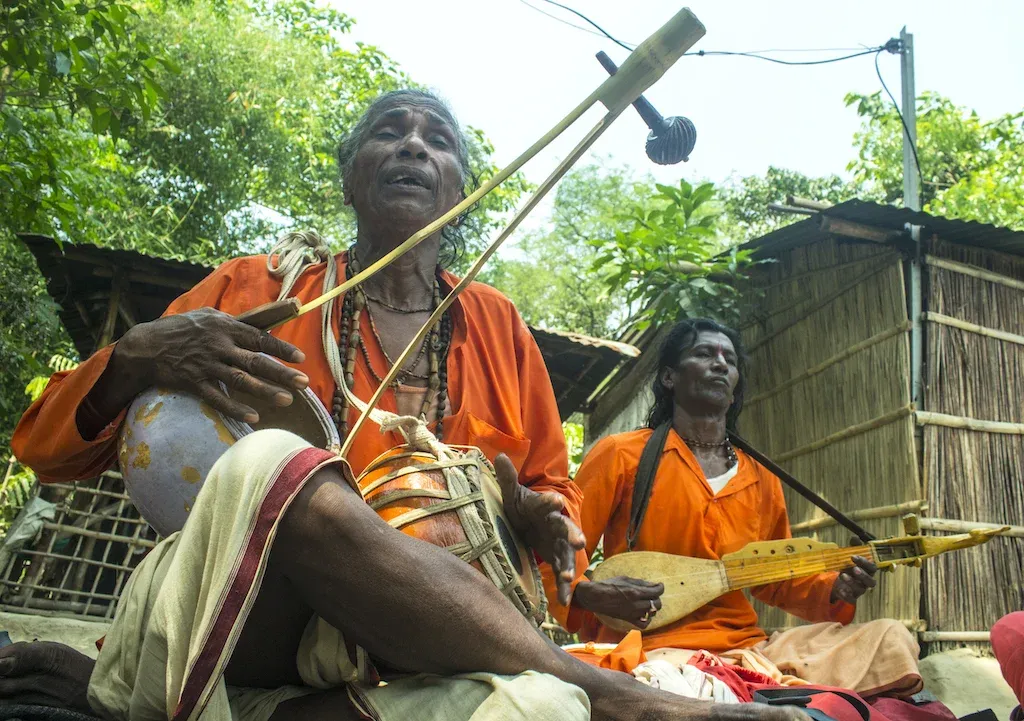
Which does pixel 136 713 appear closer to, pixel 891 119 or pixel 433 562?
pixel 433 562

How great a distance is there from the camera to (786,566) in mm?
3838

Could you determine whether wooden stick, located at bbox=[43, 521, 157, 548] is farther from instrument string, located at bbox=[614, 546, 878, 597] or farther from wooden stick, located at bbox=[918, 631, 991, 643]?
wooden stick, located at bbox=[918, 631, 991, 643]

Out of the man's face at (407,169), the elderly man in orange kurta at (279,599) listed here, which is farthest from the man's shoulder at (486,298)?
the elderly man in orange kurta at (279,599)

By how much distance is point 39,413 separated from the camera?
2260 mm

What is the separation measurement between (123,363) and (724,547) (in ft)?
8.94

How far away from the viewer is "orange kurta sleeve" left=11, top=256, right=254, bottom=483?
2.15m

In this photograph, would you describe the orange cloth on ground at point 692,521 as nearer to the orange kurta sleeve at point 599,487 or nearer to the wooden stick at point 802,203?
the orange kurta sleeve at point 599,487

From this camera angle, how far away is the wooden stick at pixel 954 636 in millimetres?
4418

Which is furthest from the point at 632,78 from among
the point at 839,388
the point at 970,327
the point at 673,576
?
the point at 839,388

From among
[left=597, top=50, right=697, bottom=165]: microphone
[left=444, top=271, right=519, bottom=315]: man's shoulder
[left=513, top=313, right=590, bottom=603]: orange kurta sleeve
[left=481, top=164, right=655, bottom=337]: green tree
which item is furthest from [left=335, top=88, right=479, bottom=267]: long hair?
[left=481, top=164, right=655, bottom=337]: green tree

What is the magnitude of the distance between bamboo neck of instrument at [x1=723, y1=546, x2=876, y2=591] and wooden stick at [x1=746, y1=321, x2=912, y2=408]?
1.68 m

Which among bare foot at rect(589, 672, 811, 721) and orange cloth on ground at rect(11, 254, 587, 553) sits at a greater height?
orange cloth on ground at rect(11, 254, 587, 553)

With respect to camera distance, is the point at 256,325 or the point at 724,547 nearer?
the point at 256,325

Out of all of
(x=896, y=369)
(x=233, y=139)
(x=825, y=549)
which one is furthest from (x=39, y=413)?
(x=233, y=139)
